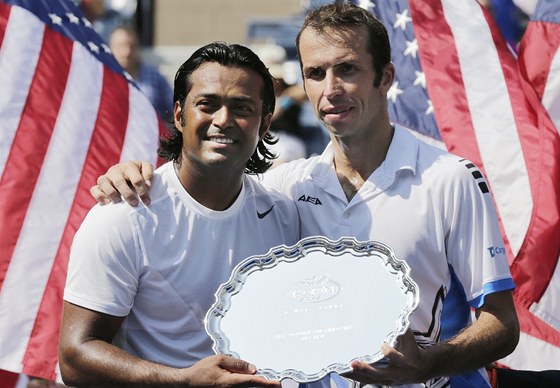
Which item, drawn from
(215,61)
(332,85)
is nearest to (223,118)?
(215,61)

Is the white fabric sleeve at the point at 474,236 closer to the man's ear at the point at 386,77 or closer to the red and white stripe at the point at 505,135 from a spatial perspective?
the man's ear at the point at 386,77

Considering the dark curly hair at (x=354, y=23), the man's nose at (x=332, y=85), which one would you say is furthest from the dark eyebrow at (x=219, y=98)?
the dark curly hair at (x=354, y=23)

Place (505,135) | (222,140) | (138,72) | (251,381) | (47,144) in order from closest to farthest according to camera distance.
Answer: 1. (251,381)
2. (222,140)
3. (47,144)
4. (505,135)
5. (138,72)

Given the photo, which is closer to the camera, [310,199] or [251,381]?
[251,381]

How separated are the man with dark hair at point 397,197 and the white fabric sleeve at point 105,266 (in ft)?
0.51

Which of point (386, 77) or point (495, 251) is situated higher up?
point (386, 77)

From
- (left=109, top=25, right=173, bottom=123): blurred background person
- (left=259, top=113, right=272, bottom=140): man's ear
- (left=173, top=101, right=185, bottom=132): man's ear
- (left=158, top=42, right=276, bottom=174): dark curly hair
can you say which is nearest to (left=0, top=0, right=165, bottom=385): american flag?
(left=158, top=42, right=276, bottom=174): dark curly hair

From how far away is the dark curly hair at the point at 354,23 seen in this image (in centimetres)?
408

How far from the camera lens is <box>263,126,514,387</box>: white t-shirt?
153 inches

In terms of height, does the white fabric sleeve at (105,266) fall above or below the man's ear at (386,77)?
below

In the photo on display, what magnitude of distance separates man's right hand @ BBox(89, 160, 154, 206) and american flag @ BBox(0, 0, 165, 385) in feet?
3.98

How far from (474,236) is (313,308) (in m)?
0.73

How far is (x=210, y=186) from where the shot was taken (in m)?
3.81

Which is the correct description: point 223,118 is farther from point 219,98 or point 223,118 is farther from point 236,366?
point 236,366
